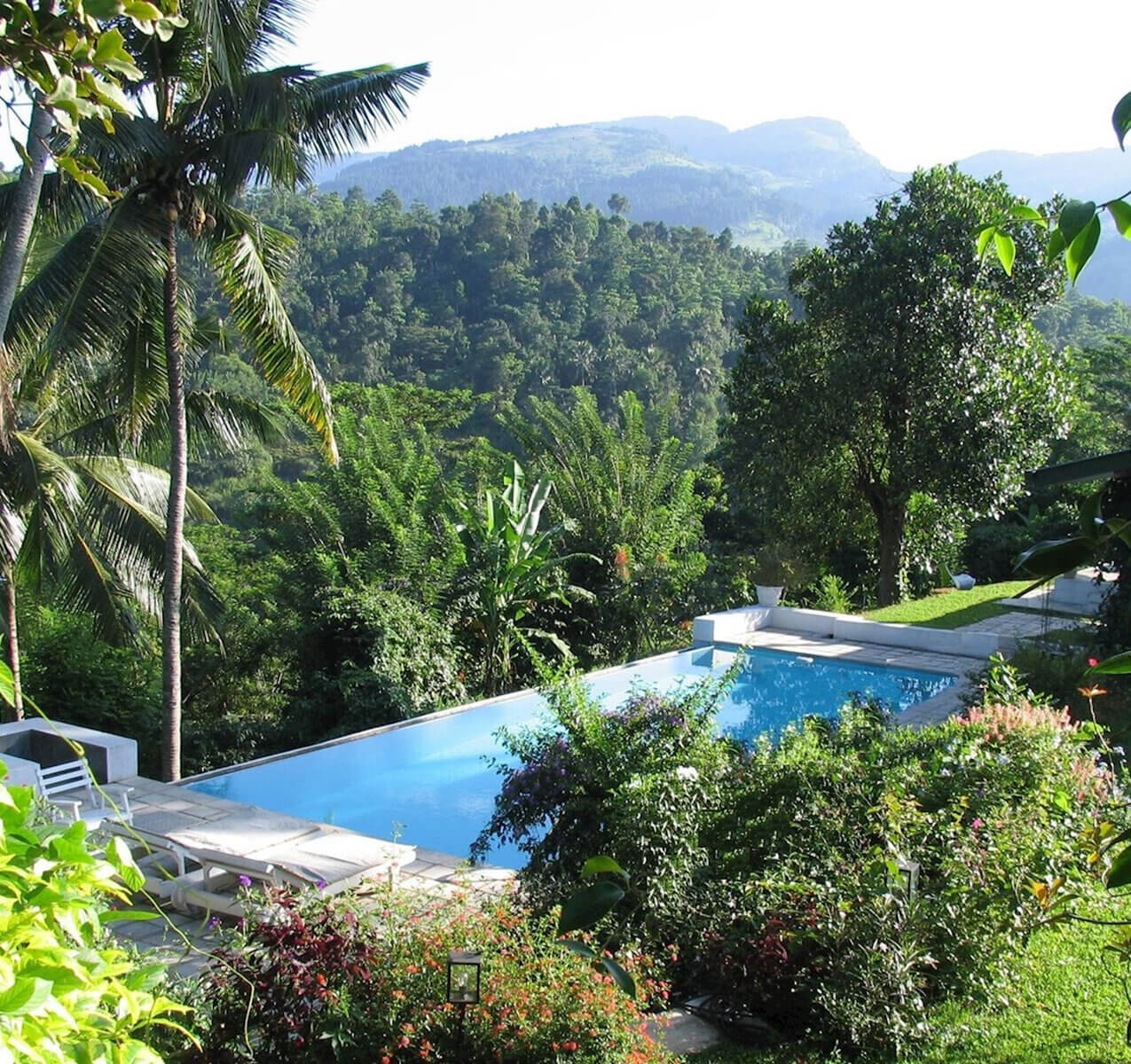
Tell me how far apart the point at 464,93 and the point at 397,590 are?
20.0 ft

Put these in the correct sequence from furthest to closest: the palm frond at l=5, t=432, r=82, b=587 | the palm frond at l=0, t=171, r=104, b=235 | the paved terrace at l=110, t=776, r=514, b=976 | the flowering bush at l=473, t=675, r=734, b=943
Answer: the palm frond at l=5, t=432, r=82, b=587
the palm frond at l=0, t=171, r=104, b=235
the paved terrace at l=110, t=776, r=514, b=976
the flowering bush at l=473, t=675, r=734, b=943

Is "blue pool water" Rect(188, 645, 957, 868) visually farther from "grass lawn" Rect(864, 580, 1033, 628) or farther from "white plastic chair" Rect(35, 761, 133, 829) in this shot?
"grass lawn" Rect(864, 580, 1033, 628)

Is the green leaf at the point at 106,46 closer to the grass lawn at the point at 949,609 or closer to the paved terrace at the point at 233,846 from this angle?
the paved terrace at the point at 233,846

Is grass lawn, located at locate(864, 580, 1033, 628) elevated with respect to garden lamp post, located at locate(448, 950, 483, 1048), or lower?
lower

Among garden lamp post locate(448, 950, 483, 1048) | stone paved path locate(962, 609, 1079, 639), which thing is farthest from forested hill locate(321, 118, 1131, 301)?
garden lamp post locate(448, 950, 483, 1048)

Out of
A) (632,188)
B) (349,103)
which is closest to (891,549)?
(349,103)

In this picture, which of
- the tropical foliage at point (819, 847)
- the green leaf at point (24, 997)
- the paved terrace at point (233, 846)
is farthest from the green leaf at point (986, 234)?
the paved terrace at point (233, 846)

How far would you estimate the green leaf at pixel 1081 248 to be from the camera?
840 mm

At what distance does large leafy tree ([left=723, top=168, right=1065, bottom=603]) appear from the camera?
14836mm

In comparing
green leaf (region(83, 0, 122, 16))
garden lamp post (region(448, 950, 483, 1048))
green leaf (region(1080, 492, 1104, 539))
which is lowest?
garden lamp post (region(448, 950, 483, 1048))

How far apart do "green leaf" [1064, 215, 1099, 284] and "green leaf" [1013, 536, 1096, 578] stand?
0.20 metres

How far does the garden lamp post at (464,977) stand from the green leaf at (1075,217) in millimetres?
3028

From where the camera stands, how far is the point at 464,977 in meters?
3.48

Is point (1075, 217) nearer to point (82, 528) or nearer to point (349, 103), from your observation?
point (349, 103)
